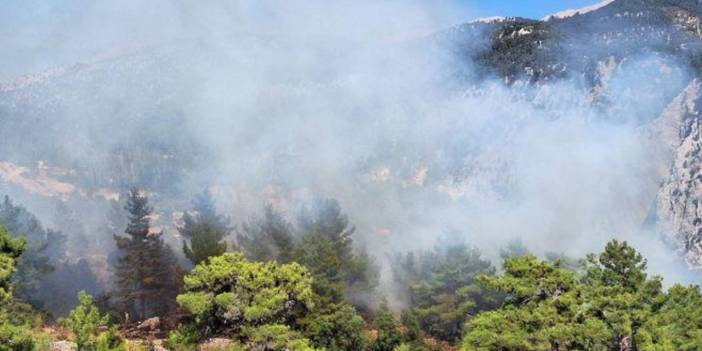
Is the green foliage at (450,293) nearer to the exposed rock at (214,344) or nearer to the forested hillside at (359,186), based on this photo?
the forested hillside at (359,186)

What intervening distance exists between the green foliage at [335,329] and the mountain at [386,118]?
18.6m

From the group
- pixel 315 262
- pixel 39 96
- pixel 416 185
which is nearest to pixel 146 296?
pixel 315 262

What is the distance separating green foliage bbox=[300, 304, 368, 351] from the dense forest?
0.16ft

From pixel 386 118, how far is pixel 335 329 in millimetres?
30653

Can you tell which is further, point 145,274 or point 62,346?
point 145,274

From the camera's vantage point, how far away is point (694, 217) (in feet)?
108

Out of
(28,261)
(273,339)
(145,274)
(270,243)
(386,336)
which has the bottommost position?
(273,339)

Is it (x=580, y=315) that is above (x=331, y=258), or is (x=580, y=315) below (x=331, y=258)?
below

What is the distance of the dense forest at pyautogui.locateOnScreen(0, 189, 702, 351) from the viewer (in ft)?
57.7

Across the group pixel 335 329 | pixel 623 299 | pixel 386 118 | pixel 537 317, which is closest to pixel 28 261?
pixel 335 329

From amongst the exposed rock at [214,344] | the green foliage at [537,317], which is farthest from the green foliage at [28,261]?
the green foliage at [537,317]

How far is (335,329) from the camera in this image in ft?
76.4

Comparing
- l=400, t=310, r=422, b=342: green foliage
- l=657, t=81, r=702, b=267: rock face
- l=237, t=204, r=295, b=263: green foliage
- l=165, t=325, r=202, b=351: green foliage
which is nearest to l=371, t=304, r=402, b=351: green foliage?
l=400, t=310, r=422, b=342: green foliage

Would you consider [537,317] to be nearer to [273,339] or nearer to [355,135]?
[273,339]
